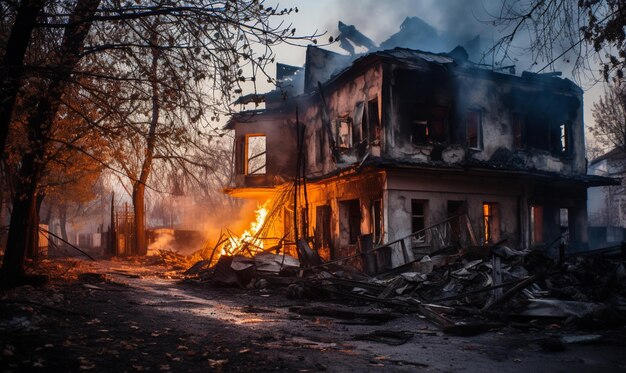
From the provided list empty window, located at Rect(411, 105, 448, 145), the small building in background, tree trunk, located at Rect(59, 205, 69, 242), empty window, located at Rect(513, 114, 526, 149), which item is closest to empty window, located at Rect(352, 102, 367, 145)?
empty window, located at Rect(411, 105, 448, 145)

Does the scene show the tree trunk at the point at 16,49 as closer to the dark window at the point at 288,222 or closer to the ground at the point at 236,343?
the ground at the point at 236,343

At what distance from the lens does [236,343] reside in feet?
21.1

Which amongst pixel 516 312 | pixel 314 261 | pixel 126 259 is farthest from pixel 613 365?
pixel 126 259

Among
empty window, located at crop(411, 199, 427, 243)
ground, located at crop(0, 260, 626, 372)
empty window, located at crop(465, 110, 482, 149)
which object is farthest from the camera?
empty window, located at crop(465, 110, 482, 149)

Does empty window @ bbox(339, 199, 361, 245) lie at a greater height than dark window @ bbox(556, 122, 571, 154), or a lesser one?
lesser

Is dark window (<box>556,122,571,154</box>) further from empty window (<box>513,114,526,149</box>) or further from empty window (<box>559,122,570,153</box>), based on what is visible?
empty window (<box>513,114,526,149</box>)

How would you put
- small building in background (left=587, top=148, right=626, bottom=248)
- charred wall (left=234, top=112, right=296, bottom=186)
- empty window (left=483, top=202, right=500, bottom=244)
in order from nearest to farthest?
1. empty window (left=483, top=202, right=500, bottom=244)
2. charred wall (left=234, top=112, right=296, bottom=186)
3. small building in background (left=587, top=148, right=626, bottom=248)

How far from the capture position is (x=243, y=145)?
2458cm

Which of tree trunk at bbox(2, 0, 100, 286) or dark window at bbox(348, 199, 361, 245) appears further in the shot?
dark window at bbox(348, 199, 361, 245)

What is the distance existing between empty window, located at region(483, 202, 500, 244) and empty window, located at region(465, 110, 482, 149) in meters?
2.41

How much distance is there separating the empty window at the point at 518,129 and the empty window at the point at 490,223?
2.98 meters

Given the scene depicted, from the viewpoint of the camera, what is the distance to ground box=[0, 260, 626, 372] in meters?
5.25

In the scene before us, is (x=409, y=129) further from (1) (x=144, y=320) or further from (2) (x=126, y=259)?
(2) (x=126, y=259)

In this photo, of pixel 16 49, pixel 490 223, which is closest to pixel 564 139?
pixel 490 223
